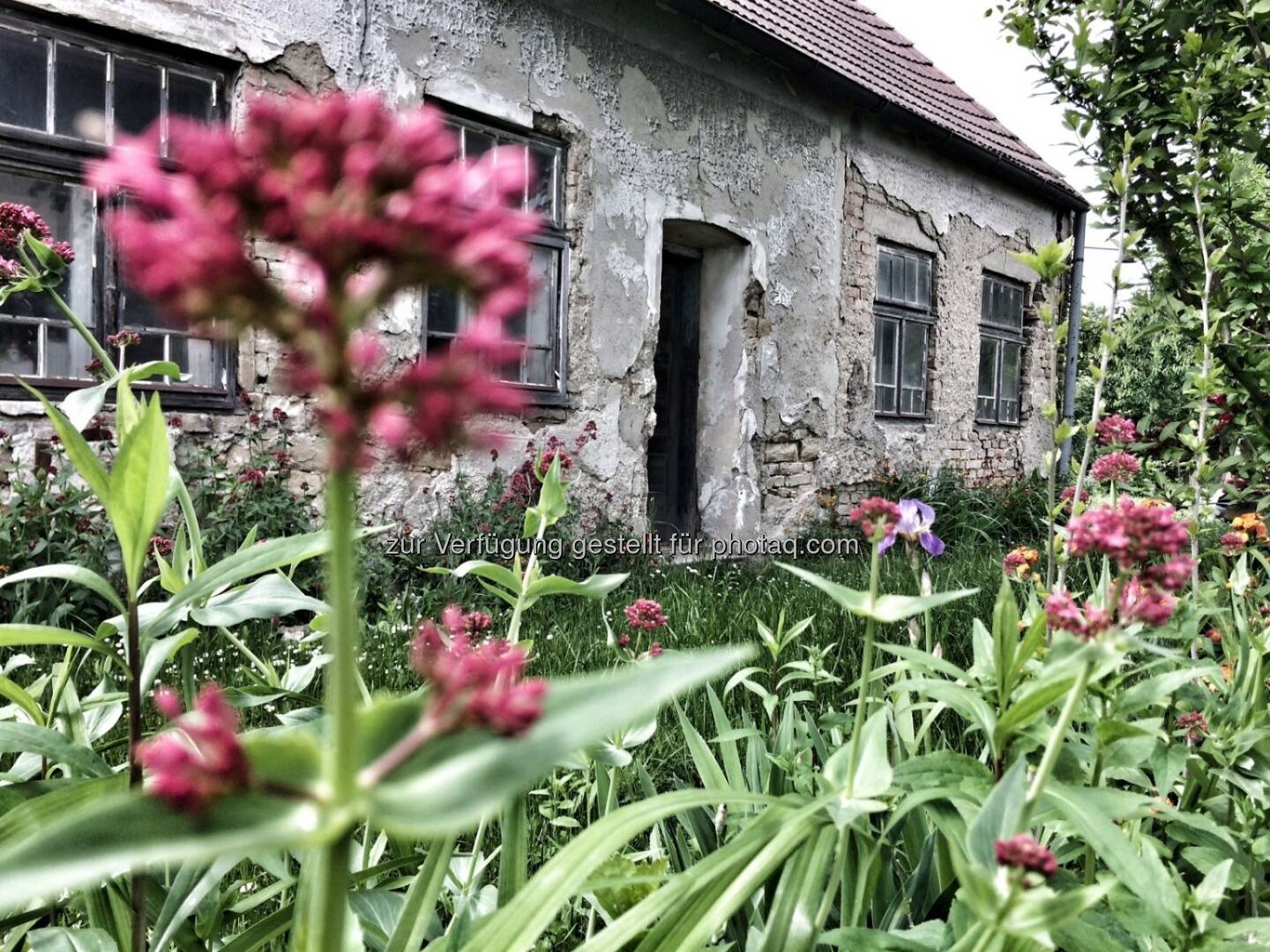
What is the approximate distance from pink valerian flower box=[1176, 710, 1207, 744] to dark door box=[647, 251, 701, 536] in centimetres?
573

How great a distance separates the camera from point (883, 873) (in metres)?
1.25

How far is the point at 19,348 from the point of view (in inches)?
160

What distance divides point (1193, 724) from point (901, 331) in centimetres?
771

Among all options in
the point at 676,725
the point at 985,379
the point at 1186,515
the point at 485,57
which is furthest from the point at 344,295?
the point at 985,379

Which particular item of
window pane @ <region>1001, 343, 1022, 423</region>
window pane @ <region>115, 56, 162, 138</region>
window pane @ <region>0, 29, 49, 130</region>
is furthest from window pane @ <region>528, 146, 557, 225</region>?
window pane @ <region>1001, 343, 1022, 423</region>

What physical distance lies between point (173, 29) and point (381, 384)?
15.7 ft

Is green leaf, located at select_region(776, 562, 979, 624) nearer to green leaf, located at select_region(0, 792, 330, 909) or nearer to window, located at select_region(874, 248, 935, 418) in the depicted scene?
green leaf, located at select_region(0, 792, 330, 909)

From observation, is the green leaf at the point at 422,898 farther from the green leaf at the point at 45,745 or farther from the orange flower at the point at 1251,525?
the orange flower at the point at 1251,525

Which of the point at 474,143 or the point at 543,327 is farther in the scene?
the point at 543,327

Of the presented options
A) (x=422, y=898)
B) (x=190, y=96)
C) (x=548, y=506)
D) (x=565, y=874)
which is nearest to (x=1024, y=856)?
(x=565, y=874)

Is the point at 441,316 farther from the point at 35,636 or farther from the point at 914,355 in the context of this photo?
the point at 914,355

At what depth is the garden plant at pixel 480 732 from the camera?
1.21 ft

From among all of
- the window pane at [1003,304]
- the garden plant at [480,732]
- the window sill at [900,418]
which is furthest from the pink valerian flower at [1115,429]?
the window pane at [1003,304]

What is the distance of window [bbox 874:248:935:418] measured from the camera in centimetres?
845
